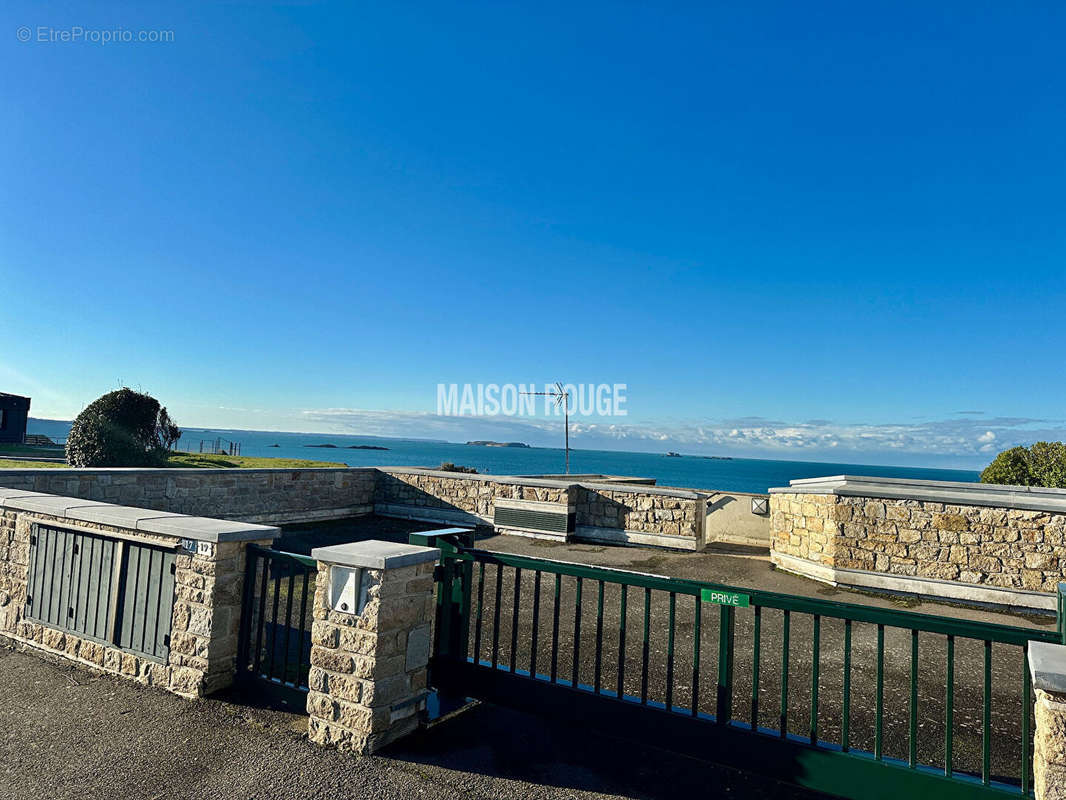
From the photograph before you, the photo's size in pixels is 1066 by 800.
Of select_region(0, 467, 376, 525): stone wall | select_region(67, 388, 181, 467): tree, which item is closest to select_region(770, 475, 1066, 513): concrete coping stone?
select_region(0, 467, 376, 525): stone wall

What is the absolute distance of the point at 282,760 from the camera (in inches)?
159

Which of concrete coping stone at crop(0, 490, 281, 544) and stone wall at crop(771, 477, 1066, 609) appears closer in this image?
concrete coping stone at crop(0, 490, 281, 544)

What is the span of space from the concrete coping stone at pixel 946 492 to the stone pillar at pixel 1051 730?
7623mm

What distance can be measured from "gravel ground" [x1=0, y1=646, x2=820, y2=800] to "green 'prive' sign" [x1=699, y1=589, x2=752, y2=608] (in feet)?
3.76

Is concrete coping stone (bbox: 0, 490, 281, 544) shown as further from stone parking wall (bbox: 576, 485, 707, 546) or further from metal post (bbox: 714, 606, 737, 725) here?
stone parking wall (bbox: 576, 485, 707, 546)

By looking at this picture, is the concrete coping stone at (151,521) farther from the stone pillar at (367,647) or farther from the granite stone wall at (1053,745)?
the granite stone wall at (1053,745)

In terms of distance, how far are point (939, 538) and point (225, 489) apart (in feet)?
42.3

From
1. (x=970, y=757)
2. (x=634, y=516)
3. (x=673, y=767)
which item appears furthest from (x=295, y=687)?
(x=634, y=516)

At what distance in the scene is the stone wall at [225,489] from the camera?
10180mm

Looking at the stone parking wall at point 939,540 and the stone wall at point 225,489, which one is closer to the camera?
the stone parking wall at point 939,540

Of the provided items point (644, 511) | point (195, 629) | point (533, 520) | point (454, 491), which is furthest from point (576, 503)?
point (195, 629)

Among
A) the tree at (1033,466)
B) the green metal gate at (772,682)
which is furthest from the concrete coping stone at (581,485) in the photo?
the tree at (1033,466)

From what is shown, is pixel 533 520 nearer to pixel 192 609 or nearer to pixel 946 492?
pixel 946 492

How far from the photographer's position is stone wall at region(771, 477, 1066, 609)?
866cm
